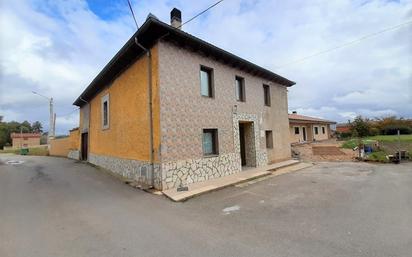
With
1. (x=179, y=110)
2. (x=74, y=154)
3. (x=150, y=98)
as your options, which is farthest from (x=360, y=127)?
(x=74, y=154)

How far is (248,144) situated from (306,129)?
19.2m

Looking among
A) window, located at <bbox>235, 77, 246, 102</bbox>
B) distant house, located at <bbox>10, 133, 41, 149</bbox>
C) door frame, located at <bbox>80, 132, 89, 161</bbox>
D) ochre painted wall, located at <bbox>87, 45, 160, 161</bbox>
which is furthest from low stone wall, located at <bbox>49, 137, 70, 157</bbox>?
distant house, located at <bbox>10, 133, 41, 149</bbox>

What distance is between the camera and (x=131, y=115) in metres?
9.55

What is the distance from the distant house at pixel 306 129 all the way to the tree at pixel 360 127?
11.5ft

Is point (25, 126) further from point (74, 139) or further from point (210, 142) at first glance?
point (210, 142)

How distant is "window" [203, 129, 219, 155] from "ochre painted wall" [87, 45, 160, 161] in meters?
2.39

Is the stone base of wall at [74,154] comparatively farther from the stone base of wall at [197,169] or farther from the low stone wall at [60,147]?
the stone base of wall at [197,169]

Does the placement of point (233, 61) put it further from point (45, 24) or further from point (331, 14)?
point (45, 24)

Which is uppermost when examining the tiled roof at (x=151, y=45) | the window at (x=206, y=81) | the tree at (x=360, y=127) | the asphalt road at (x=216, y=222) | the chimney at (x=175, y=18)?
the chimney at (x=175, y=18)

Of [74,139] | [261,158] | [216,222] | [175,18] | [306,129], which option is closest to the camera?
[216,222]

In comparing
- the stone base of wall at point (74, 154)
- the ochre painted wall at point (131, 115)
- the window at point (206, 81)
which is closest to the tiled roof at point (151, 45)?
the ochre painted wall at point (131, 115)

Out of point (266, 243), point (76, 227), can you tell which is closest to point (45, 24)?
point (76, 227)

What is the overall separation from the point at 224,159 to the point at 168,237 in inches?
234

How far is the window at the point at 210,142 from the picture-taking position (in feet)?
29.9
